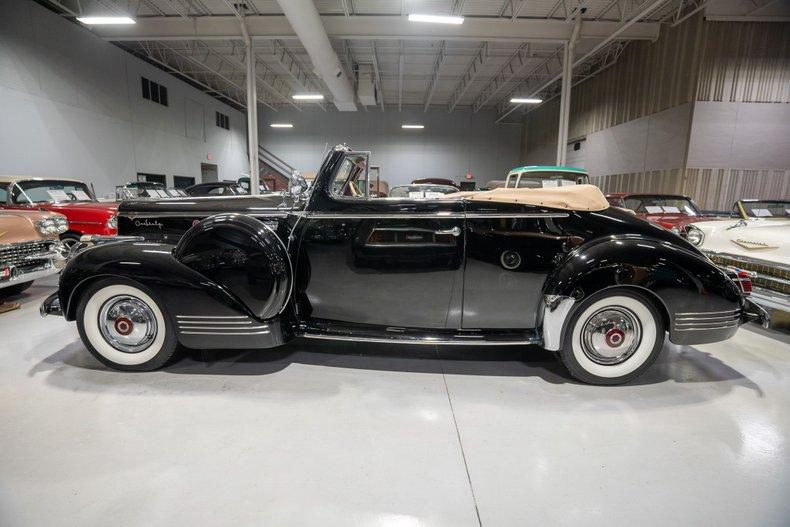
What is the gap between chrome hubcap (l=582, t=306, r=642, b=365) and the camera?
8.00 feet

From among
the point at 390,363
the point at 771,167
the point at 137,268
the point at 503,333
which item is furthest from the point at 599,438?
the point at 771,167

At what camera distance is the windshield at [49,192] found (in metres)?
5.44

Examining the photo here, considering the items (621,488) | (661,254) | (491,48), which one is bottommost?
(621,488)

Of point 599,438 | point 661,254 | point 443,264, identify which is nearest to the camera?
point 599,438

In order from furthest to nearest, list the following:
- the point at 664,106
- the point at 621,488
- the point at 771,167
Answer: the point at 664,106 < the point at 771,167 < the point at 621,488

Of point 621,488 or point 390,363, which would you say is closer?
point 621,488

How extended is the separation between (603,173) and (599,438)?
48.5 ft

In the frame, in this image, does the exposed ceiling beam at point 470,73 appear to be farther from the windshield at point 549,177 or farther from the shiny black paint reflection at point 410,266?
the shiny black paint reflection at point 410,266

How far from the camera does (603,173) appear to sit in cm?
1422

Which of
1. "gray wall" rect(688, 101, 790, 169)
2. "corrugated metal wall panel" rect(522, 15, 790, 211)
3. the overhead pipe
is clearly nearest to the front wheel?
the overhead pipe

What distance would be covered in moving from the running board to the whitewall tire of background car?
39.2 inches

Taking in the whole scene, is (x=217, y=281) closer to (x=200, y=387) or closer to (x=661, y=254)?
(x=200, y=387)

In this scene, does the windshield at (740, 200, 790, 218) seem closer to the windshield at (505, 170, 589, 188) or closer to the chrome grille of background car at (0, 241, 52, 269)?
the windshield at (505, 170, 589, 188)

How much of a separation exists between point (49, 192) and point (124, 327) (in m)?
4.88
